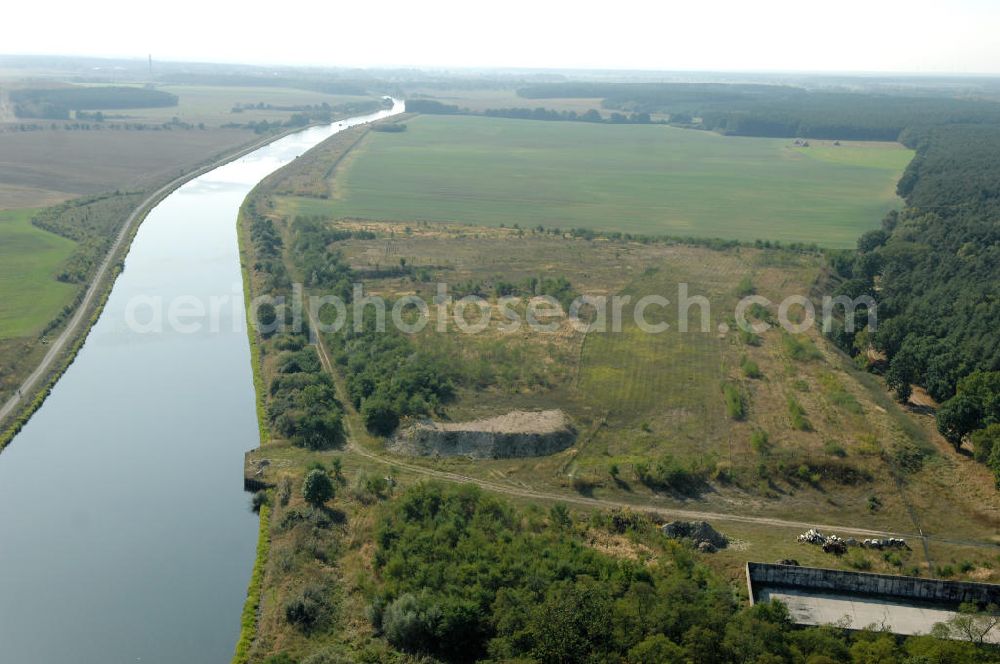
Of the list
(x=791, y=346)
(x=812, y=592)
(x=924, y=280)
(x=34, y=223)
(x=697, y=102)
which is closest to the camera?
(x=812, y=592)

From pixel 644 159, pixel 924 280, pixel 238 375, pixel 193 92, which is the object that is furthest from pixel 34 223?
pixel 193 92

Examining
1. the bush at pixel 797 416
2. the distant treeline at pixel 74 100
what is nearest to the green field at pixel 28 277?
the bush at pixel 797 416

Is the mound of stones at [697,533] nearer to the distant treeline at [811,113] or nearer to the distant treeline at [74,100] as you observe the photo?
the distant treeline at [811,113]

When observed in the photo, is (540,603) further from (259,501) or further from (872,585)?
(259,501)

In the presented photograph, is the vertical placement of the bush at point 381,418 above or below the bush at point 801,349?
below

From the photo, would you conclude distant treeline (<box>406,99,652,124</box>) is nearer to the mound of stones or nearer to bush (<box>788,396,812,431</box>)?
bush (<box>788,396,812,431</box>)

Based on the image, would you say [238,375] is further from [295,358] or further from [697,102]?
[697,102]

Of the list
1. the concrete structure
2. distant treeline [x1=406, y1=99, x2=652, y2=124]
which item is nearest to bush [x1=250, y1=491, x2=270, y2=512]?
the concrete structure
